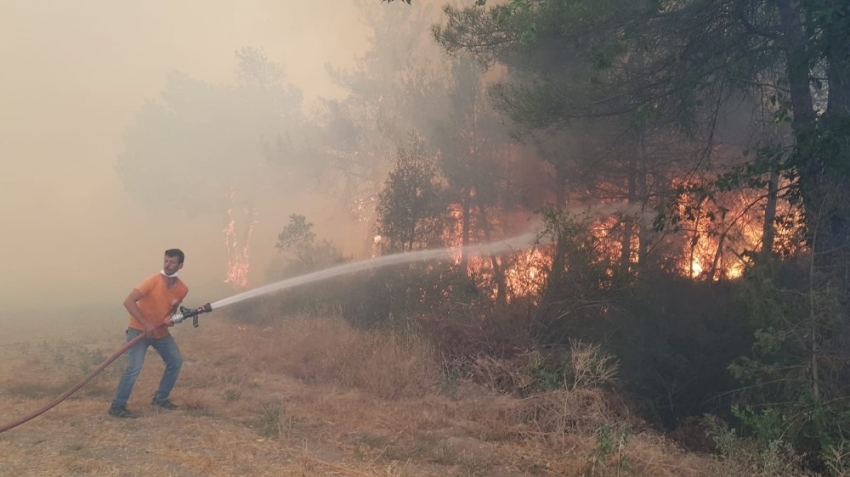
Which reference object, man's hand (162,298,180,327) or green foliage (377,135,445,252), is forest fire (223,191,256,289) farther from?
man's hand (162,298,180,327)

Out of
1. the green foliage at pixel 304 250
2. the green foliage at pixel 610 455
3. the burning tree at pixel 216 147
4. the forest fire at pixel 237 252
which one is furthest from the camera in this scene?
the burning tree at pixel 216 147

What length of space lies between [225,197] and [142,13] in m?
41.7

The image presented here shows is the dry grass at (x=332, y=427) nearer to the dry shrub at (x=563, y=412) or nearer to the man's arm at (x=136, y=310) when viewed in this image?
the dry shrub at (x=563, y=412)

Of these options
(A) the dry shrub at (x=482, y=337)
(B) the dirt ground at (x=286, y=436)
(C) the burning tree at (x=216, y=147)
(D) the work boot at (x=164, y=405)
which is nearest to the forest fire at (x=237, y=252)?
(C) the burning tree at (x=216, y=147)

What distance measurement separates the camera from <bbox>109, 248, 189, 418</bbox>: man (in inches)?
250

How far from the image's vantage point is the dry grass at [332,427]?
496cm

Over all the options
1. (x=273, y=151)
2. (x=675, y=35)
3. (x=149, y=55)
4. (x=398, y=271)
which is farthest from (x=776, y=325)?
(x=149, y=55)

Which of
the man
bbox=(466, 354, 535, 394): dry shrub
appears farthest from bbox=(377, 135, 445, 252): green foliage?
the man

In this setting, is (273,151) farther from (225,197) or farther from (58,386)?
(58,386)

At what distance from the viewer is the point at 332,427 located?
613 centimetres

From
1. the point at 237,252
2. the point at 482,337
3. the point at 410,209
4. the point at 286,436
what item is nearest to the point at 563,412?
the point at 286,436

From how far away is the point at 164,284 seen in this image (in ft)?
21.6

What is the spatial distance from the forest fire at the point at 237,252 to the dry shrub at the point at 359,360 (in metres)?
19.0

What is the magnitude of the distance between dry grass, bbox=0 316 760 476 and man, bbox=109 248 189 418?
25 cm
